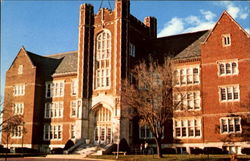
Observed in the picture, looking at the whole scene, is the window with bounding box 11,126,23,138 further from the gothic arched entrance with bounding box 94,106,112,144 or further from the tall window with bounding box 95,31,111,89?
the tall window with bounding box 95,31,111,89

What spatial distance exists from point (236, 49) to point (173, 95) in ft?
28.2

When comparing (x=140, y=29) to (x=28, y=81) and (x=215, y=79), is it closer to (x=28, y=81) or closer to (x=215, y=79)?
(x=215, y=79)

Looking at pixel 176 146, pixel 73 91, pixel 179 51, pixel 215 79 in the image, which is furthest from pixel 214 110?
pixel 73 91

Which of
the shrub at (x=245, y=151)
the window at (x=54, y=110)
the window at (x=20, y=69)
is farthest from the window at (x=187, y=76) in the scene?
the window at (x=20, y=69)

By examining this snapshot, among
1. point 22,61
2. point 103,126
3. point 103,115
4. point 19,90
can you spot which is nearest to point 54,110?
point 19,90

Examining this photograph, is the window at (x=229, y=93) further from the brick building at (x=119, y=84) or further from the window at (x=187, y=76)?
the window at (x=187, y=76)

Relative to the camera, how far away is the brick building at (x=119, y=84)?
135 ft

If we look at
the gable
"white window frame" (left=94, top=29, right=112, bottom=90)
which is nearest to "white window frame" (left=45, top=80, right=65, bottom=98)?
the gable

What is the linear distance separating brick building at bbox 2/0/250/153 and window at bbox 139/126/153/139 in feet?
0.43

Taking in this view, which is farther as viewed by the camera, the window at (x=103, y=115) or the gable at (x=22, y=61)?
the gable at (x=22, y=61)

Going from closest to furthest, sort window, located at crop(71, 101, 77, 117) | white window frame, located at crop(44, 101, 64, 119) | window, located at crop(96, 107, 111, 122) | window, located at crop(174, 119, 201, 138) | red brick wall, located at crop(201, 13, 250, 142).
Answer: red brick wall, located at crop(201, 13, 250, 142) < window, located at crop(174, 119, 201, 138) < window, located at crop(96, 107, 111, 122) < window, located at crop(71, 101, 77, 117) < white window frame, located at crop(44, 101, 64, 119)

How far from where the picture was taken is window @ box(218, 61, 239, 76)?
41500 millimetres

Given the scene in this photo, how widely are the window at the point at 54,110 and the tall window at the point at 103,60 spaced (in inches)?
358

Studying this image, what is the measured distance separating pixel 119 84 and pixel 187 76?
8209 millimetres
